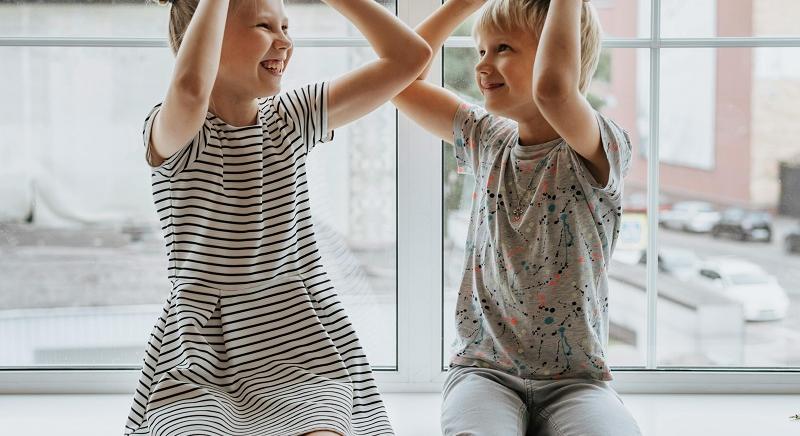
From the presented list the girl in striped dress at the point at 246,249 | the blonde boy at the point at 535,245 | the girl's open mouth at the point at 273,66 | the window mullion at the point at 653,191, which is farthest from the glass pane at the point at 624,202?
the girl's open mouth at the point at 273,66

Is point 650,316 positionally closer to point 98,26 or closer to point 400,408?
point 400,408

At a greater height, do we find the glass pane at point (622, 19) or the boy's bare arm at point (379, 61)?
the glass pane at point (622, 19)

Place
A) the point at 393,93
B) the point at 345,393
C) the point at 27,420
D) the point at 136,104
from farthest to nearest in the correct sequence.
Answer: the point at 136,104
the point at 27,420
the point at 393,93
the point at 345,393

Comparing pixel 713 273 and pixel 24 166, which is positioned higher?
pixel 24 166

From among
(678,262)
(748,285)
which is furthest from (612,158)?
(748,285)

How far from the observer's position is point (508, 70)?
4.99 feet

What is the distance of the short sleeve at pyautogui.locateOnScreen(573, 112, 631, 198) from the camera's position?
1.48 metres

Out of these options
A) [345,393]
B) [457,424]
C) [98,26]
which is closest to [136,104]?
[98,26]

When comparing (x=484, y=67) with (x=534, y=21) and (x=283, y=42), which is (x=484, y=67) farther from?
(x=283, y=42)

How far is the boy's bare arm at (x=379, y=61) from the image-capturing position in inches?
60.0

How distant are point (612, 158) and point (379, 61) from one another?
1.35ft

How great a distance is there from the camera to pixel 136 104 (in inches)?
71.6

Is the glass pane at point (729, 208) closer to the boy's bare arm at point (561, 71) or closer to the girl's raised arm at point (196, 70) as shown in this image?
the boy's bare arm at point (561, 71)

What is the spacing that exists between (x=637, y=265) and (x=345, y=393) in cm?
72
